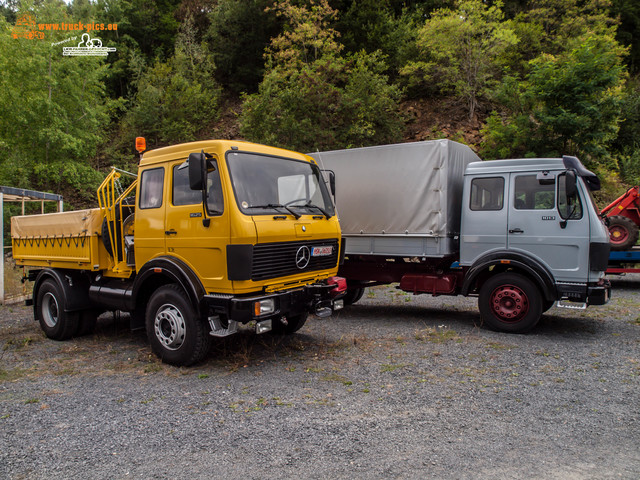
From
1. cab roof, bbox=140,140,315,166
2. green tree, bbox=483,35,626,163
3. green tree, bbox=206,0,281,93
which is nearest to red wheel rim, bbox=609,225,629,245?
green tree, bbox=483,35,626,163

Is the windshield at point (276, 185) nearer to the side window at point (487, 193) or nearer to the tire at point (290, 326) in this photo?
the tire at point (290, 326)

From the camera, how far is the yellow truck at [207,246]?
16.6ft

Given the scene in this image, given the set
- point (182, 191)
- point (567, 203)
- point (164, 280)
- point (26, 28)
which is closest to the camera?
point (182, 191)

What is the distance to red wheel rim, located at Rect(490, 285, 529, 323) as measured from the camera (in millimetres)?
7043

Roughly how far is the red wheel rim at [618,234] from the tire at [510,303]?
5953mm

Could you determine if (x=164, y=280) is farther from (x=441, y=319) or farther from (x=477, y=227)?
(x=441, y=319)

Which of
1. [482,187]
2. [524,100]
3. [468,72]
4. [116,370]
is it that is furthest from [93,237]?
[468,72]

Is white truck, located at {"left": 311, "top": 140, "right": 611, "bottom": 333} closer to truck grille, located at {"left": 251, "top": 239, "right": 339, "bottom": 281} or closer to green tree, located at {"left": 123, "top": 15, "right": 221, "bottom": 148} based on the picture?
truck grille, located at {"left": 251, "top": 239, "right": 339, "bottom": 281}

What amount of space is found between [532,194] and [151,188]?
18.6ft

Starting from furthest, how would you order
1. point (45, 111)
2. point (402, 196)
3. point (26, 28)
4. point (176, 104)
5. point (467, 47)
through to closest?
point (176, 104) → point (467, 47) → point (26, 28) → point (45, 111) → point (402, 196)

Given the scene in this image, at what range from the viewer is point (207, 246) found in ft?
17.2

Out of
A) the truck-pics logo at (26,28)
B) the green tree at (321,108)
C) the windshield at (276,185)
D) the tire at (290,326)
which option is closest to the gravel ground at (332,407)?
the tire at (290,326)

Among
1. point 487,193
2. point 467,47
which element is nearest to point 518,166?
point 487,193

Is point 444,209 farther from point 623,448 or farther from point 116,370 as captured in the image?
point 116,370
